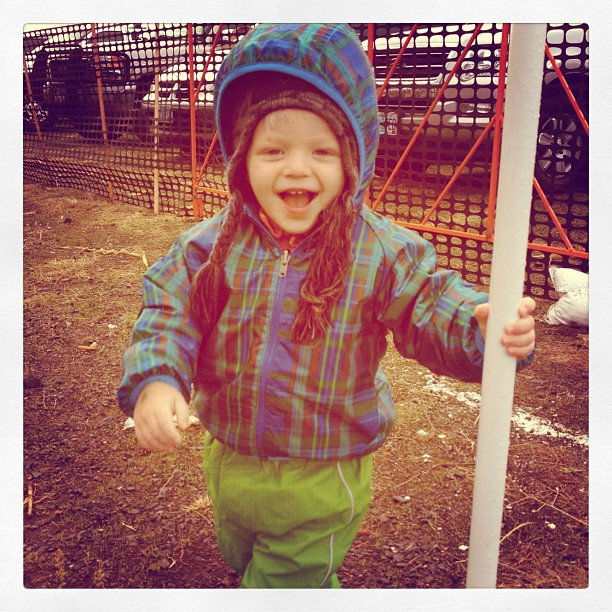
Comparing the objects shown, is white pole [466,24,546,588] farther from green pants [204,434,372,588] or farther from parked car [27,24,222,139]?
parked car [27,24,222,139]

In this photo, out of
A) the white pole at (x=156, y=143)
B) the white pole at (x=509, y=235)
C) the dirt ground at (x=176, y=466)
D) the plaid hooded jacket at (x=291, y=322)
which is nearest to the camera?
the white pole at (x=509, y=235)

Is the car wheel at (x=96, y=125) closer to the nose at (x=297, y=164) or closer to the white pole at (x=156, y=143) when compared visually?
the white pole at (x=156, y=143)

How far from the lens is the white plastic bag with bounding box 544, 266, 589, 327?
59.9 inches

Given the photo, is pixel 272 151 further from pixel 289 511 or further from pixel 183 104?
pixel 289 511

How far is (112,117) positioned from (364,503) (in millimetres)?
1105

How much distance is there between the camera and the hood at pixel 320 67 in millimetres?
1192

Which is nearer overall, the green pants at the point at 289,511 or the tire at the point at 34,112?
the green pants at the point at 289,511

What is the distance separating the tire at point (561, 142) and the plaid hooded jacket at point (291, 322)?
0.48 meters

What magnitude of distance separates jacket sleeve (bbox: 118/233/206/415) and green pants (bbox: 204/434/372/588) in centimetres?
22

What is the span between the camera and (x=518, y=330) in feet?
3.84

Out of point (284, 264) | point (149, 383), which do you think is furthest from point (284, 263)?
point (149, 383)

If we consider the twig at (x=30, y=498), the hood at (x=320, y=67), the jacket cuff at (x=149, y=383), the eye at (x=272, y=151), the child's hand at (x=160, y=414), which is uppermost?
the hood at (x=320, y=67)

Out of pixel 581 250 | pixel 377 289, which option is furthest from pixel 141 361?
pixel 581 250

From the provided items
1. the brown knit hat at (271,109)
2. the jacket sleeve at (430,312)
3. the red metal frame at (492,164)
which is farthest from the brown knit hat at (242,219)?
the red metal frame at (492,164)
